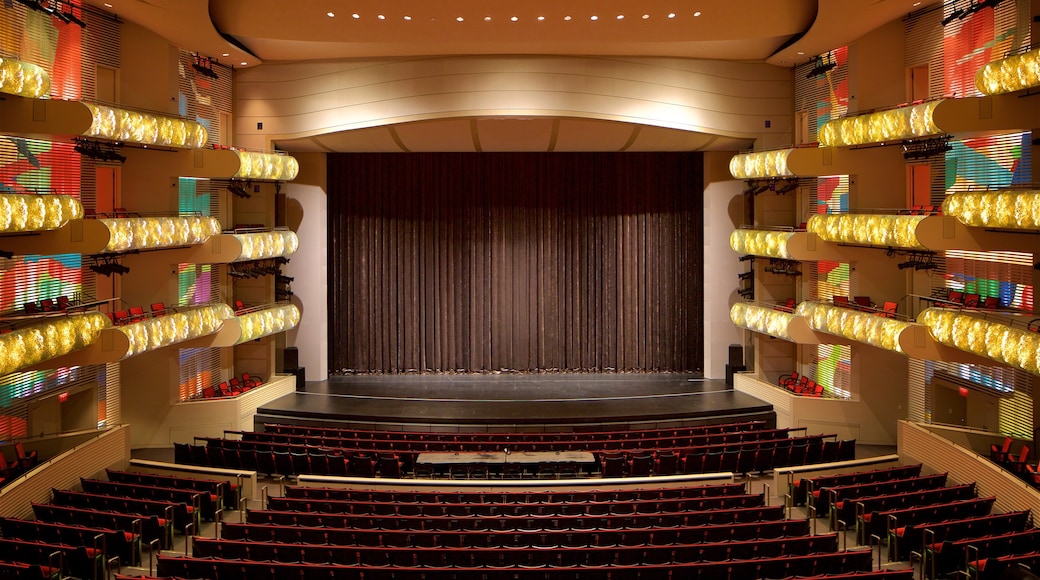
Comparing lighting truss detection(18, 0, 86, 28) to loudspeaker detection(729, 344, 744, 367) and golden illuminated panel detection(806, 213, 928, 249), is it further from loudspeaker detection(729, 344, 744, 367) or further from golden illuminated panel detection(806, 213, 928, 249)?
loudspeaker detection(729, 344, 744, 367)

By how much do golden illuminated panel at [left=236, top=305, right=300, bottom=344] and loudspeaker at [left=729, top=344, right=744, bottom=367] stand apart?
11120 mm

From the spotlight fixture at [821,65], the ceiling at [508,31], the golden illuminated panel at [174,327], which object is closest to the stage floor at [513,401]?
the golden illuminated panel at [174,327]

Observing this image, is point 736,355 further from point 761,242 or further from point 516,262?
point 516,262

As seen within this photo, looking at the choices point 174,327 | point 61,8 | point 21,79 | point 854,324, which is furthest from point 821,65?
point 21,79

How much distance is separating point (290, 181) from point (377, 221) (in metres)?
2.83

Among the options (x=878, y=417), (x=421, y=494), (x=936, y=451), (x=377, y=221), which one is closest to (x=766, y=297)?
(x=878, y=417)

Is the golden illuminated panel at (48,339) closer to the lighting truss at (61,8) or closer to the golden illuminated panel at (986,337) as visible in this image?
the lighting truss at (61,8)

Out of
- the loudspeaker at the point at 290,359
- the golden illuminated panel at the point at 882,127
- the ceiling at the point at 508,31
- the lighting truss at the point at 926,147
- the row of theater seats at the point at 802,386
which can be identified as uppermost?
the ceiling at the point at 508,31

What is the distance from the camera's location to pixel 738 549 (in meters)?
12.1

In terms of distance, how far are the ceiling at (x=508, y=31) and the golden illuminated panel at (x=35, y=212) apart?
477cm

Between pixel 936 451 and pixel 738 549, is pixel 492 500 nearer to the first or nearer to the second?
pixel 738 549

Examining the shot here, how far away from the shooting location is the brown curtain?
90.1 feet

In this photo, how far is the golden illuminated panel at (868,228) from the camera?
17.2 metres

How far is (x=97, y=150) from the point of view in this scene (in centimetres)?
1870
